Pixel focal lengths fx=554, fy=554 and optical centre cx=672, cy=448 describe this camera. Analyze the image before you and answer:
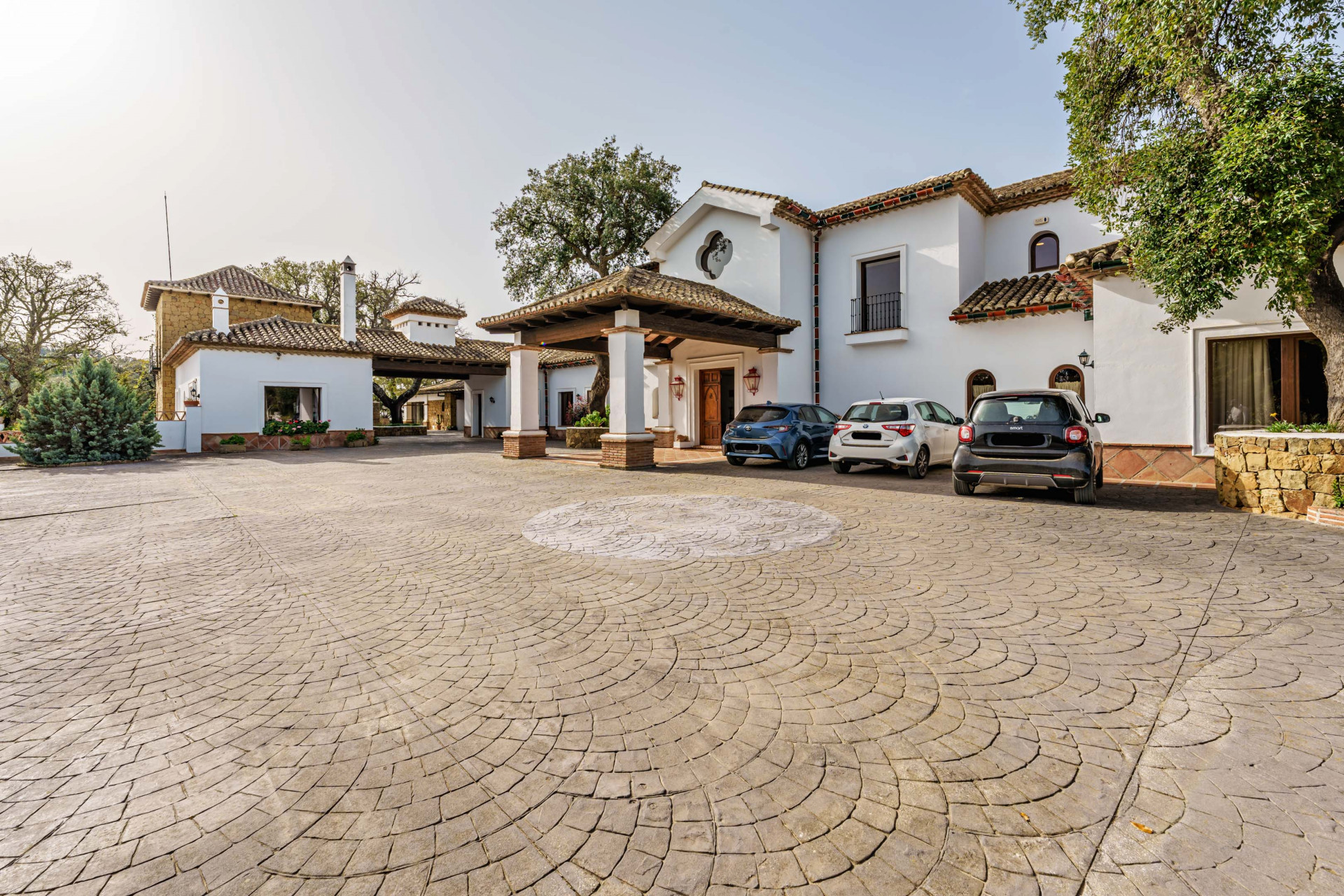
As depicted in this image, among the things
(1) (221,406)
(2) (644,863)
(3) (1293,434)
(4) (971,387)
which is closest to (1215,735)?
(2) (644,863)

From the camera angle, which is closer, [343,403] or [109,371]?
[109,371]

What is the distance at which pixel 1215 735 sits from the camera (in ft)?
7.88

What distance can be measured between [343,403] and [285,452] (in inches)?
137

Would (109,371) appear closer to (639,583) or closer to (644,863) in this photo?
(639,583)

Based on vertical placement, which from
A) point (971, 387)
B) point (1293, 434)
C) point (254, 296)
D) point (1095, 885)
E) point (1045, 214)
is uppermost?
point (254, 296)

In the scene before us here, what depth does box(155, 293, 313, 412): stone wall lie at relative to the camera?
27.7 meters

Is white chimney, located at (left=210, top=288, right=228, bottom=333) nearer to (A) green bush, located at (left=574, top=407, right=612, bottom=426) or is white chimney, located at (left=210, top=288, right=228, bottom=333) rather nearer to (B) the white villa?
(B) the white villa

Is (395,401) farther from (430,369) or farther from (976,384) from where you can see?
(976,384)

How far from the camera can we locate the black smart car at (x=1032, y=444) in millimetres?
7539

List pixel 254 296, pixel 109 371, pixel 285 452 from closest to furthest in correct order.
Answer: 1. pixel 109 371
2. pixel 285 452
3. pixel 254 296

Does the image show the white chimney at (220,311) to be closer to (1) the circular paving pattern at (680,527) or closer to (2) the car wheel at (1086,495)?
(1) the circular paving pattern at (680,527)

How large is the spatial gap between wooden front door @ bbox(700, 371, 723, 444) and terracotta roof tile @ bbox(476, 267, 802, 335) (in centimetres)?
290

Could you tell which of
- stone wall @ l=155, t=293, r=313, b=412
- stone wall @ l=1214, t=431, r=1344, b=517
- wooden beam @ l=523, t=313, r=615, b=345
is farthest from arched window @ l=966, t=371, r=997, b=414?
stone wall @ l=155, t=293, r=313, b=412

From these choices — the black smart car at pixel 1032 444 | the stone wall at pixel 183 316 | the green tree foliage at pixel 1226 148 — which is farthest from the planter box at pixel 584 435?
the stone wall at pixel 183 316
